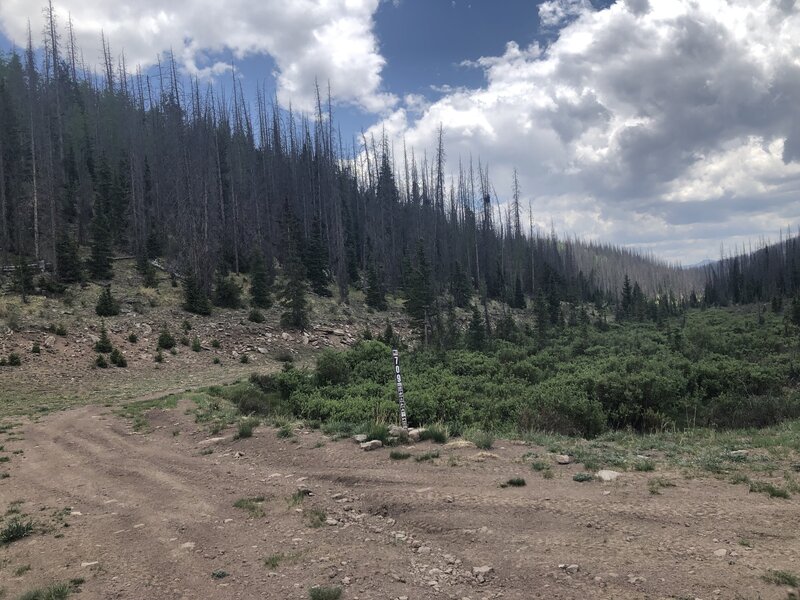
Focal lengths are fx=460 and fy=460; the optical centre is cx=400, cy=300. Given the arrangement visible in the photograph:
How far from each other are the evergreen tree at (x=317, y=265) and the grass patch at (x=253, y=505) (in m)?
37.9

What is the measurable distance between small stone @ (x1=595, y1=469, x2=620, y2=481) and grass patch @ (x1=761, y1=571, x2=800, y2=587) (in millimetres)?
2848

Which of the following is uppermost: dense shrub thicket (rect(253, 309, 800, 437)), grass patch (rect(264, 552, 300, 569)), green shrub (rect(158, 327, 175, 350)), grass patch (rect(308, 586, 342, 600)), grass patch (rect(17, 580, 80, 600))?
green shrub (rect(158, 327, 175, 350))

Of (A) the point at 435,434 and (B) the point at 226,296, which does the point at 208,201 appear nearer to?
(B) the point at 226,296

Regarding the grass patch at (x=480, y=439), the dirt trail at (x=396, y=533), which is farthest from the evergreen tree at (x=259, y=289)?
the grass patch at (x=480, y=439)

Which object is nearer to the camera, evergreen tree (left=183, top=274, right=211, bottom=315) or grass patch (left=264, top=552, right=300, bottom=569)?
grass patch (left=264, top=552, right=300, bottom=569)

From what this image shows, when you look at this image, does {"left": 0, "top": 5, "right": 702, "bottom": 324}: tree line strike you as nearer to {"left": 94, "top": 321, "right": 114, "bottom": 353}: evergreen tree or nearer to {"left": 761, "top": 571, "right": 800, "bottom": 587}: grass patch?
{"left": 94, "top": 321, "right": 114, "bottom": 353}: evergreen tree

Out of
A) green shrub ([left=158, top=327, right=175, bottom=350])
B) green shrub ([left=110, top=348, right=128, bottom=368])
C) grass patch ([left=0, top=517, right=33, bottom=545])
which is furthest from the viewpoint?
green shrub ([left=158, top=327, right=175, bottom=350])

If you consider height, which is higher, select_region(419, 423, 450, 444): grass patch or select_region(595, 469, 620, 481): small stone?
select_region(419, 423, 450, 444): grass patch

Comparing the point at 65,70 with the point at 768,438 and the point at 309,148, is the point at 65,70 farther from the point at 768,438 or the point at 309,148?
the point at 768,438

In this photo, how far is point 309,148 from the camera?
57219 mm

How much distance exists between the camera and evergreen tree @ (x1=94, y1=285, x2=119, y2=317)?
27.0 meters

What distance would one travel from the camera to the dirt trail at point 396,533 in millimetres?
4770

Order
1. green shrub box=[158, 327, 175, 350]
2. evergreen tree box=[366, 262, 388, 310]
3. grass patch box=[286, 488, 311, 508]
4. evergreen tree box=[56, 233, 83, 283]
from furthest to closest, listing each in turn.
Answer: evergreen tree box=[366, 262, 388, 310] → evergreen tree box=[56, 233, 83, 283] → green shrub box=[158, 327, 175, 350] → grass patch box=[286, 488, 311, 508]

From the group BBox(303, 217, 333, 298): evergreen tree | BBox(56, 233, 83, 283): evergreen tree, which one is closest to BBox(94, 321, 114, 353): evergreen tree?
BBox(56, 233, 83, 283): evergreen tree
